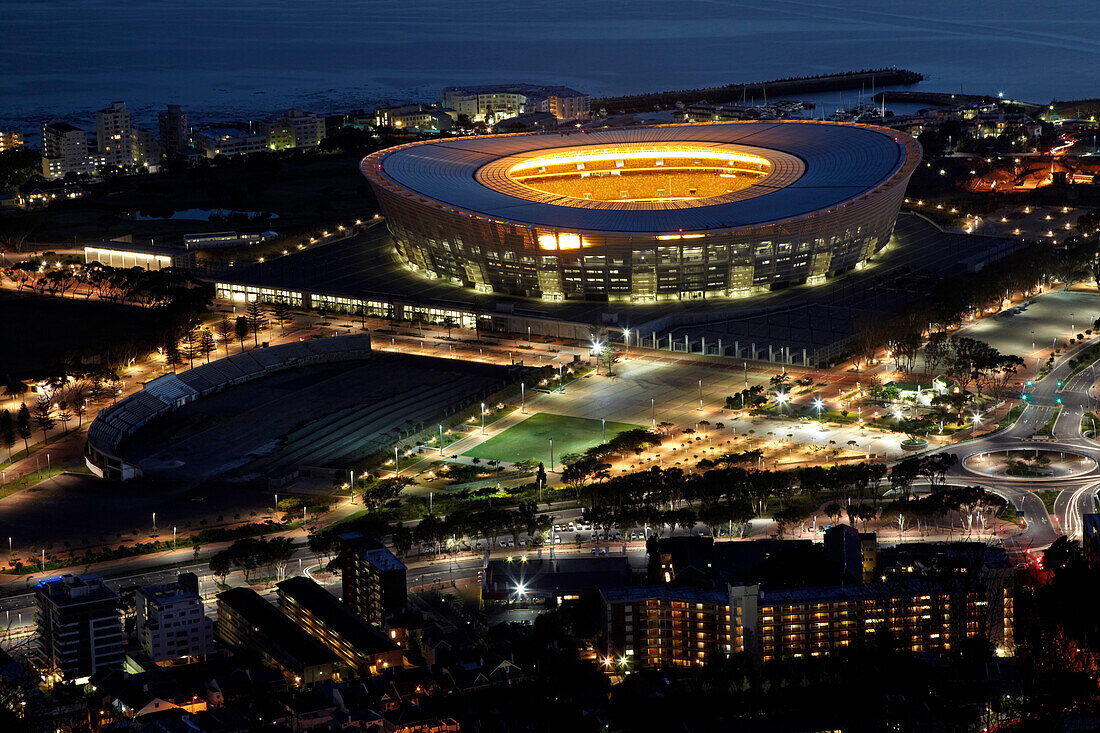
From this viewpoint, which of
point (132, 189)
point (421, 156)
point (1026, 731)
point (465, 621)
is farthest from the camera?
point (132, 189)

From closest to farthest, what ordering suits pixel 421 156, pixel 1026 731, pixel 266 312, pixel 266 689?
pixel 1026 731, pixel 266 689, pixel 266 312, pixel 421 156

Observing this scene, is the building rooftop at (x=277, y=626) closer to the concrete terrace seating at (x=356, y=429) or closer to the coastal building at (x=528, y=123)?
the concrete terrace seating at (x=356, y=429)

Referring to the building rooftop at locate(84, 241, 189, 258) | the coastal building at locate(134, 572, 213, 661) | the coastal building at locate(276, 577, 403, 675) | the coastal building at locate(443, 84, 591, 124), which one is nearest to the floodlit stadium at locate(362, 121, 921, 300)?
the building rooftop at locate(84, 241, 189, 258)

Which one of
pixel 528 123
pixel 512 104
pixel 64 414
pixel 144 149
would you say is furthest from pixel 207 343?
pixel 512 104

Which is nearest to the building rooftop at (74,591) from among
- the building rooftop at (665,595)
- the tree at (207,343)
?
the building rooftop at (665,595)

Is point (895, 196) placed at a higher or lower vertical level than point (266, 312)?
higher

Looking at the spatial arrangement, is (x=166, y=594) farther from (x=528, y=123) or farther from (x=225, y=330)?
(x=528, y=123)

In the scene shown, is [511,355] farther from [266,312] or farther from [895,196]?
[895,196]

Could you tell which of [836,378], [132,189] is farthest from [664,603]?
[132,189]

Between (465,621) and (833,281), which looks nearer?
(465,621)
